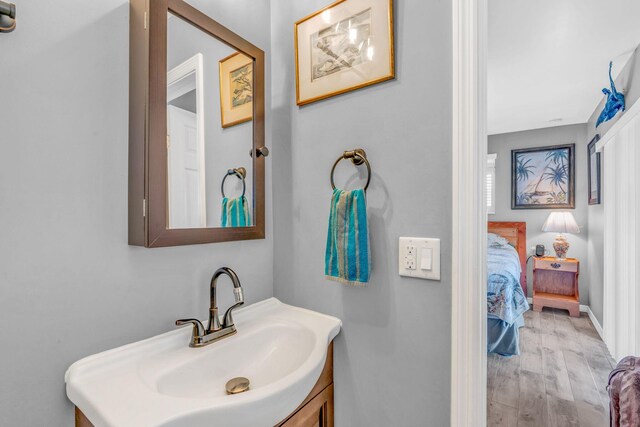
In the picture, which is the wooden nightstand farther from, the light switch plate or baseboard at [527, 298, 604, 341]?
the light switch plate

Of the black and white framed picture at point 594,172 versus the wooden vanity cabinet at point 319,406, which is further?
the black and white framed picture at point 594,172

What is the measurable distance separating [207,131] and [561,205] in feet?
15.3

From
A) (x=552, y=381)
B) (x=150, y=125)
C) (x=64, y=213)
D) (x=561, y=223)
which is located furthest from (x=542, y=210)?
(x=64, y=213)

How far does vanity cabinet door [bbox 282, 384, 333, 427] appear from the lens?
912 mm

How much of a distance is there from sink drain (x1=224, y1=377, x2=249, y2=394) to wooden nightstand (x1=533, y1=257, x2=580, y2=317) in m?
4.24

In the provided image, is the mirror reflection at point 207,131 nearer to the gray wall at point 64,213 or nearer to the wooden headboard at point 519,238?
the gray wall at point 64,213

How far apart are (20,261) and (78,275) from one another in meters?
0.12

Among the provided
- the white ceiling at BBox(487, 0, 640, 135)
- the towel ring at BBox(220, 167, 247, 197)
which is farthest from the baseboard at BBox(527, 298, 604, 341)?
the towel ring at BBox(220, 167, 247, 197)

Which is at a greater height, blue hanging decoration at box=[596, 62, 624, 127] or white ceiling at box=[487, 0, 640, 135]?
white ceiling at box=[487, 0, 640, 135]

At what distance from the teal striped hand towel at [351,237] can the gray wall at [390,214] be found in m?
0.06

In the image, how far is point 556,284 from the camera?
393cm

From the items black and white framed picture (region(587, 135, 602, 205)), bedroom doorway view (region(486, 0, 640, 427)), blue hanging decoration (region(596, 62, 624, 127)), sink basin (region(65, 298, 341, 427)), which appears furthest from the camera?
black and white framed picture (region(587, 135, 602, 205))

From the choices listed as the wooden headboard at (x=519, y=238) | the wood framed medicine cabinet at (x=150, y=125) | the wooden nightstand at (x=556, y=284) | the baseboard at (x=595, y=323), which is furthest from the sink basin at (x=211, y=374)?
the wooden headboard at (x=519, y=238)

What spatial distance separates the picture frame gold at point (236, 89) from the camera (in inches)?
44.2
